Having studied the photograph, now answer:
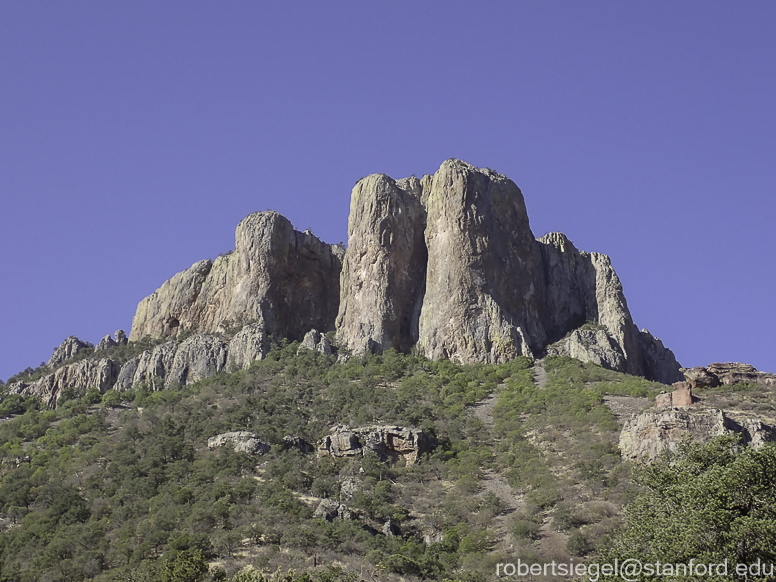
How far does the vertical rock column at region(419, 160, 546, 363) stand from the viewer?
79.8 meters

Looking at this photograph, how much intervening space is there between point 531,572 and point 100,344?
58.7m

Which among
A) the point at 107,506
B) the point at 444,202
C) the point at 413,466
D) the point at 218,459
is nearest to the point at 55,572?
the point at 107,506

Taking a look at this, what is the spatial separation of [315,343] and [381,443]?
63.5 feet

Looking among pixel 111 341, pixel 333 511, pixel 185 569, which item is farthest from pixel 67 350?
pixel 185 569

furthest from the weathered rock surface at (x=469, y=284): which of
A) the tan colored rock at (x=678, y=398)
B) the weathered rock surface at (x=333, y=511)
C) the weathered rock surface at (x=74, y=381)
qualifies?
the weathered rock surface at (x=333, y=511)

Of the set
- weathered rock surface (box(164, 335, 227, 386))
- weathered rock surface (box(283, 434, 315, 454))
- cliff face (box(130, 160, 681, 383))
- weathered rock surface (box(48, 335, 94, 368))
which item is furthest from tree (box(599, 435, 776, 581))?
weathered rock surface (box(48, 335, 94, 368))

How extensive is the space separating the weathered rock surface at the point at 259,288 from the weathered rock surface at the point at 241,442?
1856 cm

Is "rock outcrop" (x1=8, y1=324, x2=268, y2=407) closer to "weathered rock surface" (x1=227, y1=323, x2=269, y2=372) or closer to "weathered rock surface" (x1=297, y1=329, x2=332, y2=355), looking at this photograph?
"weathered rock surface" (x1=227, y1=323, x2=269, y2=372)

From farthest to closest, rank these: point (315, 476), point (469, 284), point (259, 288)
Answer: point (259, 288) < point (469, 284) < point (315, 476)

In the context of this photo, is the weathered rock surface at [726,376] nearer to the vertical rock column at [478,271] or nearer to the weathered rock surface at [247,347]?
the vertical rock column at [478,271]

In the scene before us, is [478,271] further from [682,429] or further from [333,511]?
[333,511]

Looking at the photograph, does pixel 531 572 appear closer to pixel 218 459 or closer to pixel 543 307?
pixel 218 459

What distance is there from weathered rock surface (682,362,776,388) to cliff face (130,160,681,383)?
7183 mm

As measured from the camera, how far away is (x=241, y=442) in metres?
65.6
